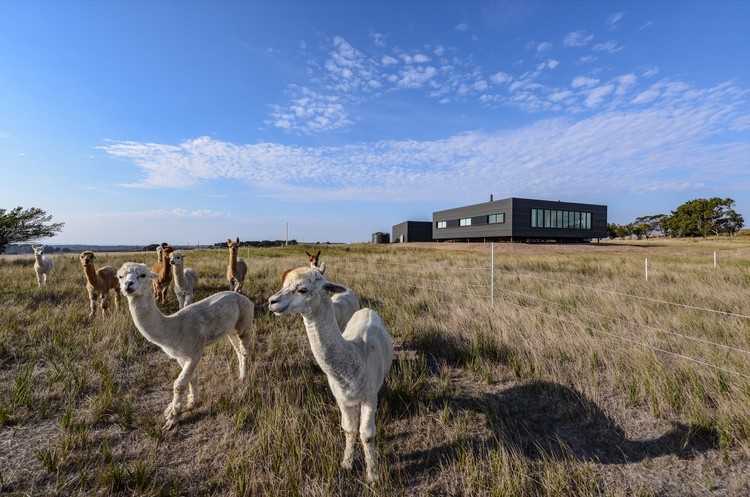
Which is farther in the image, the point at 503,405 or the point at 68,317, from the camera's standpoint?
the point at 68,317

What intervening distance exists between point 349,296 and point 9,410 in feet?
13.9

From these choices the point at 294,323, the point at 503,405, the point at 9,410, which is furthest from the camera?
the point at 294,323

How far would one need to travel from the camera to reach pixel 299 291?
222cm

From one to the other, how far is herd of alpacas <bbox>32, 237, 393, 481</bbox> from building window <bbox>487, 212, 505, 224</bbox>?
129 ft

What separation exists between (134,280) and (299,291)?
2.14m

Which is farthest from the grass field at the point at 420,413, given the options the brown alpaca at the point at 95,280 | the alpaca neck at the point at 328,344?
the alpaca neck at the point at 328,344

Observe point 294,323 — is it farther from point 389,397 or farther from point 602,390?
point 602,390

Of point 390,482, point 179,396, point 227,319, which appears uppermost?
point 227,319

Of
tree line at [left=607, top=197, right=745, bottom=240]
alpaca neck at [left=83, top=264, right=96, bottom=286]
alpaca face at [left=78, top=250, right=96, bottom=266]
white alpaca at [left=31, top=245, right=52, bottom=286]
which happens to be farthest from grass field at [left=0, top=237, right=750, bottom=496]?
tree line at [left=607, top=197, right=745, bottom=240]

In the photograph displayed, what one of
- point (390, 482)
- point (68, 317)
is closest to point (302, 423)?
point (390, 482)

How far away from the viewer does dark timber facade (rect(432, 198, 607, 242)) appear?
39.2m

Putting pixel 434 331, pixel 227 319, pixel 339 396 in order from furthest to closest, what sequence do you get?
pixel 434 331
pixel 227 319
pixel 339 396

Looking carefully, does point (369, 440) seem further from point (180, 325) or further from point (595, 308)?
point (595, 308)

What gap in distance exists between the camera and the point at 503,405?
12.0ft
